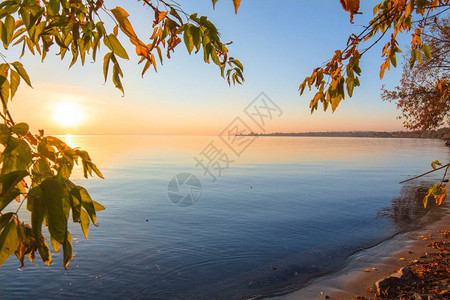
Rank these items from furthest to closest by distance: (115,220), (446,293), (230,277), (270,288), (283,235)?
(115,220)
(283,235)
(230,277)
(270,288)
(446,293)

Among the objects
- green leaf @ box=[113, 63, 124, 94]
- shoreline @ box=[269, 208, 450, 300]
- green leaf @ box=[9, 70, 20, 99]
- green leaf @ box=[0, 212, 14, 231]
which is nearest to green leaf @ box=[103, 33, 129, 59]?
green leaf @ box=[113, 63, 124, 94]

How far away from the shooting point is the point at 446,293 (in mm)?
4734

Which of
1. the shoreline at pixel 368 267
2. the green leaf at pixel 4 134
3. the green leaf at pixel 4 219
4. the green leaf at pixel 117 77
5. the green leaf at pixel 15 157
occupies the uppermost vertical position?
the green leaf at pixel 117 77

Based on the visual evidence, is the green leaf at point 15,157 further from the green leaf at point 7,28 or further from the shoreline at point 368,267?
the shoreline at point 368,267

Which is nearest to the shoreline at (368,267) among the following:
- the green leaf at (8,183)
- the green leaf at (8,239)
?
the green leaf at (8,239)

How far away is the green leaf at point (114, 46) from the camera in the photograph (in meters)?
1.29

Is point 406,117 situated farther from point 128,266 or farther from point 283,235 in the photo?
point 128,266

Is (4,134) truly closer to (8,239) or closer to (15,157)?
(15,157)

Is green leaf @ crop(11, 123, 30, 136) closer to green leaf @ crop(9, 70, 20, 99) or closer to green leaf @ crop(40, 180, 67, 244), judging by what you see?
green leaf @ crop(40, 180, 67, 244)

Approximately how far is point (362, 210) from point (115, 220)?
12497 millimetres

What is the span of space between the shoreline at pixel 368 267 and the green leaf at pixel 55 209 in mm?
6360

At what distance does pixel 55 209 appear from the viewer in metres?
0.91

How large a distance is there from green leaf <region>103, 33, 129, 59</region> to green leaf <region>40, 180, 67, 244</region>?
0.65 metres

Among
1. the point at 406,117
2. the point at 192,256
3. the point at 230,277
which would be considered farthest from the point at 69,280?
the point at 406,117
